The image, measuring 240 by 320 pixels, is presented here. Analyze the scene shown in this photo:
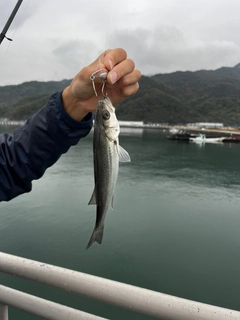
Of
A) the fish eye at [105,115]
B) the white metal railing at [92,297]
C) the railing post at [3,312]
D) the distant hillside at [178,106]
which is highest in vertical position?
the distant hillside at [178,106]

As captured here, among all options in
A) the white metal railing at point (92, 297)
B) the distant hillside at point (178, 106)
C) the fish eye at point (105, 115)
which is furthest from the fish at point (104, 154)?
the distant hillside at point (178, 106)

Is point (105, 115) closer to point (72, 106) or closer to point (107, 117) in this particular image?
point (107, 117)

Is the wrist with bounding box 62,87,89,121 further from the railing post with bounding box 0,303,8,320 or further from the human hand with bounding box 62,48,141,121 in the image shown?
the railing post with bounding box 0,303,8,320

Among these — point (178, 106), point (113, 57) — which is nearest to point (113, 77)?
point (113, 57)

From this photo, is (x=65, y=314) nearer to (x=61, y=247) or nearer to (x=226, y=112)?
(x=61, y=247)

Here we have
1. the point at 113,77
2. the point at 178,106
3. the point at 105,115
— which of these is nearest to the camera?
the point at 113,77

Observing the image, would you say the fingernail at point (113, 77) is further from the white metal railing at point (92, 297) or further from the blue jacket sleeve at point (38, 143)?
the white metal railing at point (92, 297)
